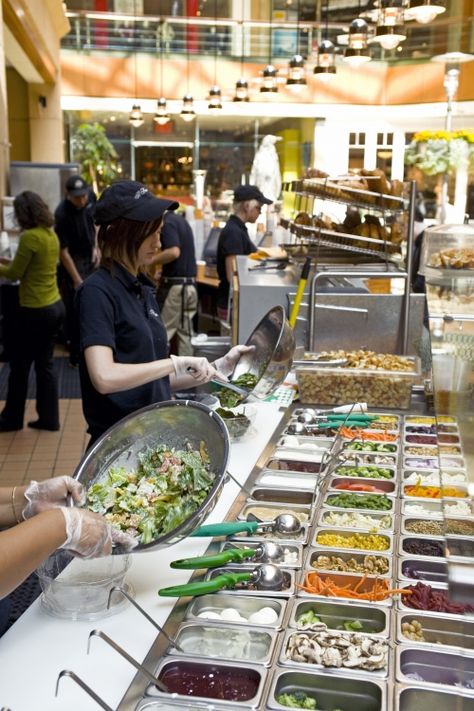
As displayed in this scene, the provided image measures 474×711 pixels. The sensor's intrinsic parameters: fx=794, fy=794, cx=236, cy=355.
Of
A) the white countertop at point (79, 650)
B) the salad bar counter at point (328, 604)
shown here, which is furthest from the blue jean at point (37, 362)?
the white countertop at point (79, 650)

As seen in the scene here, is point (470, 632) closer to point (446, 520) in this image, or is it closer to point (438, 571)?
point (446, 520)

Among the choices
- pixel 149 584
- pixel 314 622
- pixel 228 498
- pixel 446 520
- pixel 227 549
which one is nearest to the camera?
pixel 446 520

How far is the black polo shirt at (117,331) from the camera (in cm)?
255

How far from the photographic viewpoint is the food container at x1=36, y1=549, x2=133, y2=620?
5.70 ft

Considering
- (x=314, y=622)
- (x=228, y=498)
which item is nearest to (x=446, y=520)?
(x=314, y=622)

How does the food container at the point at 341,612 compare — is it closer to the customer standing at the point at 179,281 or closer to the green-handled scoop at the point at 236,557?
the green-handled scoop at the point at 236,557

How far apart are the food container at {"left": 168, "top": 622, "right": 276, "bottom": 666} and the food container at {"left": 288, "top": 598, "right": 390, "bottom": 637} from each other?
118mm

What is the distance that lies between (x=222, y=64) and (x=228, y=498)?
55.9 ft

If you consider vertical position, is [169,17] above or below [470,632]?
above

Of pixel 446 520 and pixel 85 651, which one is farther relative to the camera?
pixel 85 651

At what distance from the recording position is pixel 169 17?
58.7ft

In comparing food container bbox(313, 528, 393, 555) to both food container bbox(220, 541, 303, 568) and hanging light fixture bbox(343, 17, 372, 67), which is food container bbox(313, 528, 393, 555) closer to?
food container bbox(220, 541, 303, 568)

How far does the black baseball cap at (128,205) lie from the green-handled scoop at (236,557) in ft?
3.60

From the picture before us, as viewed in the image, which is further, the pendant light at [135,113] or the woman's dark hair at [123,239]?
the pendant light at [135,113]
